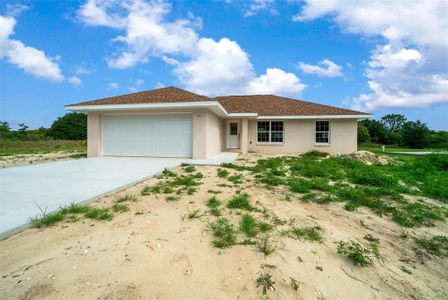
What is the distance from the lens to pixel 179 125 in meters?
11.4

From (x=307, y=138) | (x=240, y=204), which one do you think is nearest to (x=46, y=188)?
(x=240, y=204)

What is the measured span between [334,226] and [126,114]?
11110mm

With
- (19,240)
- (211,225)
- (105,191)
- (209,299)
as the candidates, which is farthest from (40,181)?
(209,299)

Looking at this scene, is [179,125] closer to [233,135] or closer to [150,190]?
[150,190]

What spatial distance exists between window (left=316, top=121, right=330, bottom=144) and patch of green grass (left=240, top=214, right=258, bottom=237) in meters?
13.5

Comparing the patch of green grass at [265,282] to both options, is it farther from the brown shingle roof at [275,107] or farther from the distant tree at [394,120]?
the distant tree at [394,120]

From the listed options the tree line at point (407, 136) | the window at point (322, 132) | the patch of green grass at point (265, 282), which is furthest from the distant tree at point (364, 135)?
the patch of green grass at point (265, 282)

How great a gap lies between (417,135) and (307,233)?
118ft

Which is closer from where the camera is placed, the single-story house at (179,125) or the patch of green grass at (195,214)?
the patch of green grass at (195,214)

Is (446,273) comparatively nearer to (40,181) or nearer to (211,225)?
(211,225)

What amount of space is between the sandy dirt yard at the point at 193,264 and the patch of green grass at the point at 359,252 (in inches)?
2.9

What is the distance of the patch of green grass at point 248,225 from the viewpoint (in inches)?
131

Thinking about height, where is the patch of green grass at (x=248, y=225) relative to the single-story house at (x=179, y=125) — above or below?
below

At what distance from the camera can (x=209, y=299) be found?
83.4 inches
